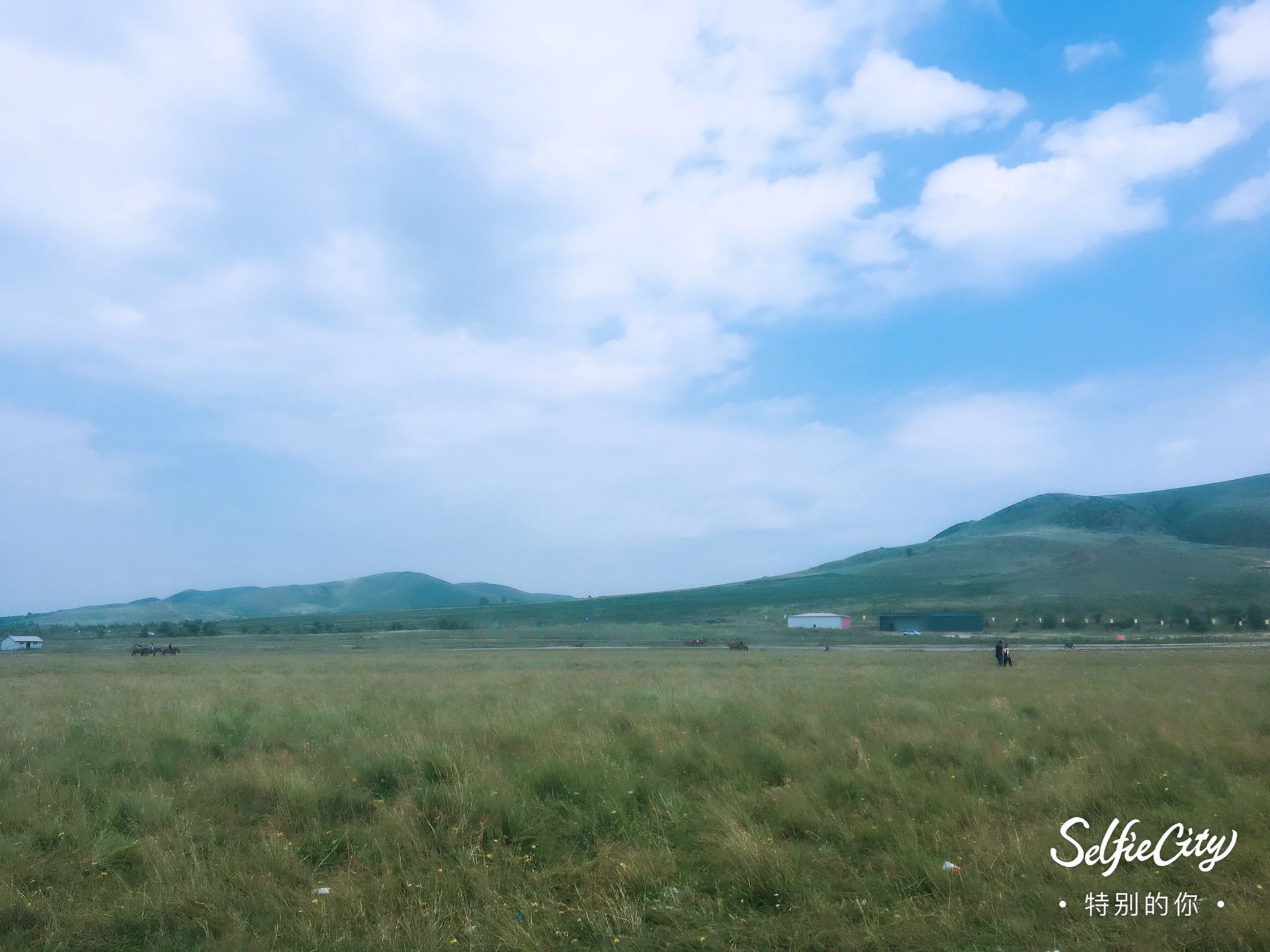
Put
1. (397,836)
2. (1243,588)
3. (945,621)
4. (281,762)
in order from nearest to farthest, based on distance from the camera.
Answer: (397,836) → (281,762) → (945,621) → (1243,588)

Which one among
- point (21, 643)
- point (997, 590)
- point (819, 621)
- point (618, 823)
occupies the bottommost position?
point (819, 621)

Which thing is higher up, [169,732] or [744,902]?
[169,732]

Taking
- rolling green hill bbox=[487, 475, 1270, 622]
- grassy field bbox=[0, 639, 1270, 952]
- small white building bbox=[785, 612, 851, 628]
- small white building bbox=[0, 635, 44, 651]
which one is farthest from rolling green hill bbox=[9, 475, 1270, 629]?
grassy field bbox=[0, 639, 1270, 952]

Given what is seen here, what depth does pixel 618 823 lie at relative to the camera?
7.72 metres

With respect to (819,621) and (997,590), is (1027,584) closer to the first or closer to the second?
(997,590)

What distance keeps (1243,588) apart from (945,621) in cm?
5934

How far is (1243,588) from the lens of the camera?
125 meters

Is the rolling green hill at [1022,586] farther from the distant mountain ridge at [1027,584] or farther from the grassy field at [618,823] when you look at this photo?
the grassy field at [618,823]

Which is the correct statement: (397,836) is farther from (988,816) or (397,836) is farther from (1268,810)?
(1268,810)

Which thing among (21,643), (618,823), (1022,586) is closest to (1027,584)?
(1022,586)

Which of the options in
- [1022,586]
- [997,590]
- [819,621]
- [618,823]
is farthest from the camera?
[1022,586]

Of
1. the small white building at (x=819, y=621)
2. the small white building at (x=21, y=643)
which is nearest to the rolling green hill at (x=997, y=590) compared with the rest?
the small white building at (x=819, y=621)

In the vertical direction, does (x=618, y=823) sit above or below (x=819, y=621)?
above

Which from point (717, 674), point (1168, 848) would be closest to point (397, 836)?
point (1168, 848)
